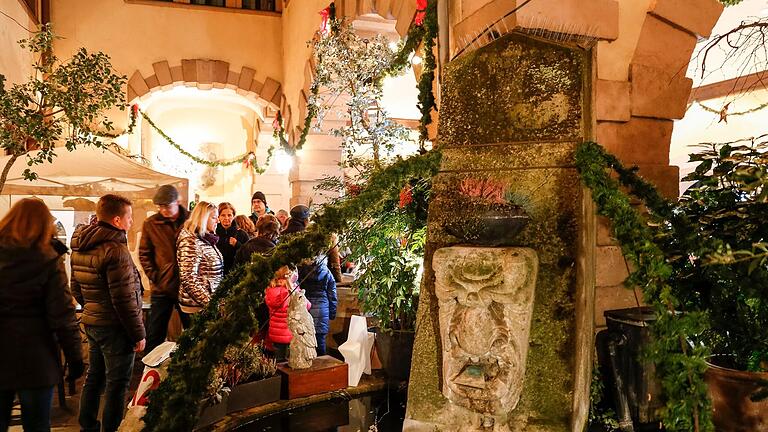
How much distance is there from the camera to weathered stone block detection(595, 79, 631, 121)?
3.19 metres

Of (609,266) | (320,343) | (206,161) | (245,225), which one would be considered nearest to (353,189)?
(320,343)

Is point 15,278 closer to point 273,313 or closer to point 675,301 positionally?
point 273,313

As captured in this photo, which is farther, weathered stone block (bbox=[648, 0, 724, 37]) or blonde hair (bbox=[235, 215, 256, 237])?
blonde hair (bbox=[235, 215, 256, 237])

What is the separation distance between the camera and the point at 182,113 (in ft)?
46.1

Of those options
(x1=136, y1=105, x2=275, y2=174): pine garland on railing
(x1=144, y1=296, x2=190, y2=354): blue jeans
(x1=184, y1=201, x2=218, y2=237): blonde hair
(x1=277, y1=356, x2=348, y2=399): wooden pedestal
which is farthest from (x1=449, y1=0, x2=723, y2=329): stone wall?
(x1=136, y1=105, x2=275, y2=174): pine garland on railing

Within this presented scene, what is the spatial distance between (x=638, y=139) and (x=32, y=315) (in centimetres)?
336

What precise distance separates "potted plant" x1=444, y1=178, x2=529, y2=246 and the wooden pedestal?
1.61 metres

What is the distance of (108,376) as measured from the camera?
3.00 metres

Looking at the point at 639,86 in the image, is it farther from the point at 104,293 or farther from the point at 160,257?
the point at 160,257

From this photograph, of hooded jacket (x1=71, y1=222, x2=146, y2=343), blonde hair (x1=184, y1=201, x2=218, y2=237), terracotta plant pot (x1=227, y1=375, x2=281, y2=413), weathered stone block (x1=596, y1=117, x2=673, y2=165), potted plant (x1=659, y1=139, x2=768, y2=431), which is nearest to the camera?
potted plant (x1=659, y1=139, x2=768, y2=431)

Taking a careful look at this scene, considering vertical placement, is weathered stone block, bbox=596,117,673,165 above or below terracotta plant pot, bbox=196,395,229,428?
above

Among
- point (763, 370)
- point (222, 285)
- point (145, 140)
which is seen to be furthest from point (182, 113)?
point (763, 370)

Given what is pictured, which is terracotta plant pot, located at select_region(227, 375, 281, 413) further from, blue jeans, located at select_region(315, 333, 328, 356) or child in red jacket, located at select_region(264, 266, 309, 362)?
blue jeans, located at select_region(315, 333, 328, 356)

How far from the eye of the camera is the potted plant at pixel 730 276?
2.08 metres
